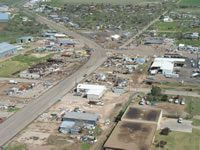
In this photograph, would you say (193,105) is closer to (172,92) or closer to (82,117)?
(172,92)

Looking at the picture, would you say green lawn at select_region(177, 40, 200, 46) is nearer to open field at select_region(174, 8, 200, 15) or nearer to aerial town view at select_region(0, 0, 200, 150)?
aerial town view at select_region(0, 0, 200, 150)

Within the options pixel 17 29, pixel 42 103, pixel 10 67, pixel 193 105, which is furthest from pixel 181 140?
pixel 17 29

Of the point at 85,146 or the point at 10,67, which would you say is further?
the point at 10,67

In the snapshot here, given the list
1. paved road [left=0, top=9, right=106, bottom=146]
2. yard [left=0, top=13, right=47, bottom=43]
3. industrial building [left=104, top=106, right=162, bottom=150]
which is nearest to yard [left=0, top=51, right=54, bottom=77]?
paved road [left=0, top=9, right=106, bottom=146]

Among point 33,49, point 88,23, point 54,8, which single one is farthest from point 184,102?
point 54,8

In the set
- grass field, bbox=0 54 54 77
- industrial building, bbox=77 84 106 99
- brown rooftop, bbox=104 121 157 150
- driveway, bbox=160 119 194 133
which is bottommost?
driveway, bbox=160 119 194 133

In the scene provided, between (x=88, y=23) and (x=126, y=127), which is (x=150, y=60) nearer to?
(x=126, y=127)
